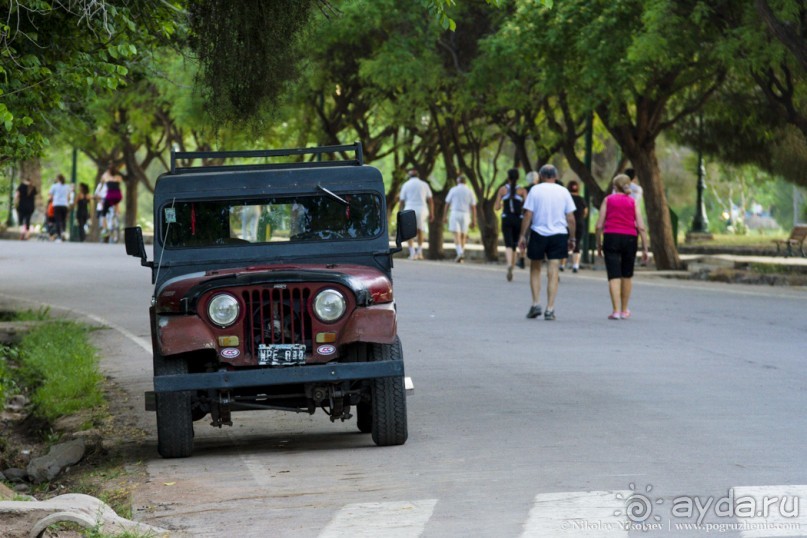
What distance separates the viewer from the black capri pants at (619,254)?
60.7ft

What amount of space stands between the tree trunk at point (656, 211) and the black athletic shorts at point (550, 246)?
42.4 ft

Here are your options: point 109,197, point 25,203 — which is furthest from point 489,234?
point 25,203

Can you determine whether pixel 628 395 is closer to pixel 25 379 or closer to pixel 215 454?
pixel 215 454

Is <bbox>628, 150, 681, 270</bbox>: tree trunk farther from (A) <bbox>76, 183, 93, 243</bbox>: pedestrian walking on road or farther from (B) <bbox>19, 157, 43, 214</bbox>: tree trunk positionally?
A: (B) <bbox>19, 157, 43, 214</bbox>: tree trunk

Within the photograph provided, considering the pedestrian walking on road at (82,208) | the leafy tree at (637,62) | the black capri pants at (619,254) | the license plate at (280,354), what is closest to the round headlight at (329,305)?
the license plate at (280,354)

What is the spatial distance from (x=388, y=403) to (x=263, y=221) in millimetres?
1837

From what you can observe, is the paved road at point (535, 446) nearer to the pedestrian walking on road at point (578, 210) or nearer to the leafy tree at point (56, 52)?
the leafy tree at point (56, 52)

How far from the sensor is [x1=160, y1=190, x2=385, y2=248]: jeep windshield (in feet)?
33.7

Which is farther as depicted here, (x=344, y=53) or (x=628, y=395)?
(x=344, y=53)

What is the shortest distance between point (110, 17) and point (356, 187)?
2477mm

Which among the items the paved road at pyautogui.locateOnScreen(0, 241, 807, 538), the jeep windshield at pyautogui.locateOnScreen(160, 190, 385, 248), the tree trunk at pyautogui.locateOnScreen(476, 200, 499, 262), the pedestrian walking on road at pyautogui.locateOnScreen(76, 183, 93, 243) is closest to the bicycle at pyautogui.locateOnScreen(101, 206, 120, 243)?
the pedestrian walking on road at pyautogui.locateOnScreen(76, 183, 93, 243)

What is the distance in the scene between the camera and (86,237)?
50.0 meters

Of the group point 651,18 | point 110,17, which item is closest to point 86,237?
point 651,18

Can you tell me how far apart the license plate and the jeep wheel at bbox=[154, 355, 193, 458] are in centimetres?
51
